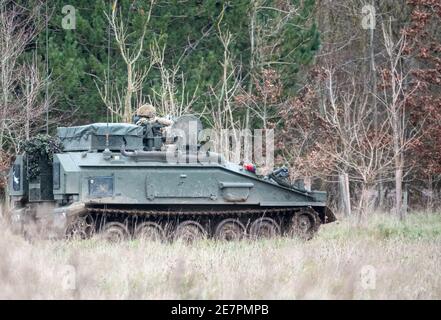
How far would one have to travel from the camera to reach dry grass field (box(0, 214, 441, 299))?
884 centimetres

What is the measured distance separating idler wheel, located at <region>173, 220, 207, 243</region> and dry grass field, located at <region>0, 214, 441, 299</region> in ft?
3.87

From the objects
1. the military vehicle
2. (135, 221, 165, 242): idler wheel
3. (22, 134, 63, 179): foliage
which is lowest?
(135, 221, 165, 242): idler wheel

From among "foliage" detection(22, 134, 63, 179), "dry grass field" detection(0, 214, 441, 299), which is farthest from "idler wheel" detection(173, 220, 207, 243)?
"foliage" detection(22, 134, 63, 179)

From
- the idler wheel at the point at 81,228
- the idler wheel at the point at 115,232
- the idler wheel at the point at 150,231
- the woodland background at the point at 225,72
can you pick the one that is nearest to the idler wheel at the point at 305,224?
the idler wheel at the point at 150,231

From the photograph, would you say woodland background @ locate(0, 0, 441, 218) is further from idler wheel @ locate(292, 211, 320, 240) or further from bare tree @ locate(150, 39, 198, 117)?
idler wheel @ locate(292, 211, 320, 240)

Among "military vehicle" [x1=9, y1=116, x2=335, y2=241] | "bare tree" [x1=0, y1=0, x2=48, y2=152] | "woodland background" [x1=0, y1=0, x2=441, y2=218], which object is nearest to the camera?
"military vehicle" [x1=9, y1=116, x2=335, y2=241]

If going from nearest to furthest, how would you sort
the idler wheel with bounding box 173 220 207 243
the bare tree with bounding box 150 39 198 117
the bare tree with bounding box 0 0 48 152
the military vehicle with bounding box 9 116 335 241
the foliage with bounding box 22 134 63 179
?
A: the military vehicle with bounding box 9 116 335 241 < the idler wheel with bounding box 173 220 207 243 < the foliage with bounding box 22 134 63 179 < the bare tree with bounding box 150 39 198 117 < the bare tree with bounding box 0 0 48 152

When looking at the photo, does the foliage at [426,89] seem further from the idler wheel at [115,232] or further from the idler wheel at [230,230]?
the idler wheel at [115,232]

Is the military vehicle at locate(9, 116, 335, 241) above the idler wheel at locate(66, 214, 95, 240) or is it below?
above

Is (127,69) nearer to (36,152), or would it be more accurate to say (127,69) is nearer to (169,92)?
(169,92)

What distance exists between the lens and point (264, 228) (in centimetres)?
1524

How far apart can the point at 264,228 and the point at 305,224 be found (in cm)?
66
